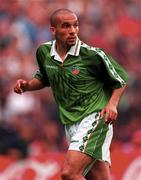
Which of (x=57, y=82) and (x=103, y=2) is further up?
(x=57, y=82)

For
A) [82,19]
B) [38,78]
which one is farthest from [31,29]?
[38,78]

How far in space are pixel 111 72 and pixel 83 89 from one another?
354 mm

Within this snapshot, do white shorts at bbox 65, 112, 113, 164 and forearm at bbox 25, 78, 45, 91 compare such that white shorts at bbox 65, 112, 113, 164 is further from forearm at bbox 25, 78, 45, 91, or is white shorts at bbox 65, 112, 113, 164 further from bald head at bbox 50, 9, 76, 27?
bald head at bbox 50, 9, 76, 27

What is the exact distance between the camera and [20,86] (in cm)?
938

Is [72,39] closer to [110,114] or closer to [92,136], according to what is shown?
[110,114]

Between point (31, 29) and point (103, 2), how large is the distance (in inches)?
71.6

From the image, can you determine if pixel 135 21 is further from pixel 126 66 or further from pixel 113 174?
pixel 113 174

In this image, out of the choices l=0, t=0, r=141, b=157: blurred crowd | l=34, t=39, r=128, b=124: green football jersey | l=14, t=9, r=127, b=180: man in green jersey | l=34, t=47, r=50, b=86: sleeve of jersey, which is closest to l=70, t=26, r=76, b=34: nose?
l=14, t=9, r=127, b=180: man in green jersey

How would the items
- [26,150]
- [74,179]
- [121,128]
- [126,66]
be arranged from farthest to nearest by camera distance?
[126,66] < [121,128] < [26,150] < [74,179]

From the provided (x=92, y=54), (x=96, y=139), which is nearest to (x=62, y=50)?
(x=92, y=54)

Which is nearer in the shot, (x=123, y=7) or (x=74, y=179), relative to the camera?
(x=74, y=179)

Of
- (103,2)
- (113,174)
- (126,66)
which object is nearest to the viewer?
(113,174)

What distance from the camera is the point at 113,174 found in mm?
12031

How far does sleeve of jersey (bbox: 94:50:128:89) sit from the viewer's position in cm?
881
